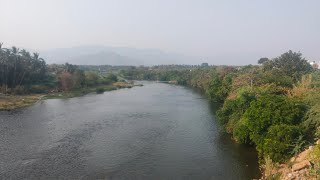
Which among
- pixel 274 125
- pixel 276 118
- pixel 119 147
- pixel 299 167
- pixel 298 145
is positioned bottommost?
pixel 119 147

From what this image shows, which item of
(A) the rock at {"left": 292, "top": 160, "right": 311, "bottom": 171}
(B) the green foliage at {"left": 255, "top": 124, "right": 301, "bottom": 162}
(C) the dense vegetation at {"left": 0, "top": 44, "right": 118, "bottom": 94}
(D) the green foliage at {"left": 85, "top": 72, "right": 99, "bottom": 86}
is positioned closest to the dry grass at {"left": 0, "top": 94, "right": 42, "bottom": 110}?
(C) the dense vegetation at {"left": 0, "top": 44, "right": 118, "bottom": 94}

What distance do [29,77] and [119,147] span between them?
56166 mm

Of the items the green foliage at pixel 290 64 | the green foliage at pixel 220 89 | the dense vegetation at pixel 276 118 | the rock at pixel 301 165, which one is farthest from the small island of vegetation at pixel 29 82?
the rock at pixel 301 165

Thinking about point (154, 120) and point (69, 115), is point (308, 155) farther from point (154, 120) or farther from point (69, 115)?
point (69, 115)

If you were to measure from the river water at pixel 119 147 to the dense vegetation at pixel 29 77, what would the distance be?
83.5 feet

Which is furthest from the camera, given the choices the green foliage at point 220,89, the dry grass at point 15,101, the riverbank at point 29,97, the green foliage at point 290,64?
the green foliage at point 220,89

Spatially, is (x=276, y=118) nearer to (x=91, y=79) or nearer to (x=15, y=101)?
(x=15, y=101)

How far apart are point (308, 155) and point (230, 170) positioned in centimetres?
672

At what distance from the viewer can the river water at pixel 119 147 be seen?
84.6 feet

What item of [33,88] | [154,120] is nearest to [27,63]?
[33,88]

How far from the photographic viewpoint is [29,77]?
3155 inches

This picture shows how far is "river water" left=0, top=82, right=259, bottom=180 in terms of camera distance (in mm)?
25784

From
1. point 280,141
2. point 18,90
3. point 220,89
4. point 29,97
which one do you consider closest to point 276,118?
point 280,141

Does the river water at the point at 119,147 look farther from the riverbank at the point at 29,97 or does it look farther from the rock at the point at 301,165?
the riverbank at the point at 29,97
